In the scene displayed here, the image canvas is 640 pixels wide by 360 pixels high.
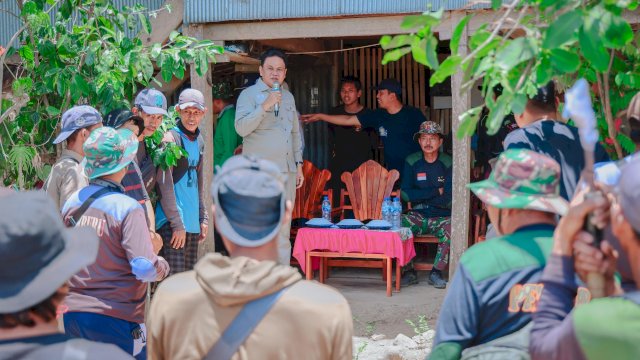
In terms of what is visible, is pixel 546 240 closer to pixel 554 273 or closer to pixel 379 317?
pixel 554 273

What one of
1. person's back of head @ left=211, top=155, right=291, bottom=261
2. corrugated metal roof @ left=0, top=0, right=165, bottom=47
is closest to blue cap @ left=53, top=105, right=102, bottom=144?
person's back of head @ left=211, top=155, right=291, bottom=261

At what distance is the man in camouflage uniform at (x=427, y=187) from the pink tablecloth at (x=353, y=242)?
1.56 ft

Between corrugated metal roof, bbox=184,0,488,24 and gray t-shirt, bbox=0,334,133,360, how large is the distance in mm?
5835

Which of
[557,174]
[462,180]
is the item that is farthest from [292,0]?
[557,174]

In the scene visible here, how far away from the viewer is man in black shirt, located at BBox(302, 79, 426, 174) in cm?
925

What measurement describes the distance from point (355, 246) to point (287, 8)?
2.27 m

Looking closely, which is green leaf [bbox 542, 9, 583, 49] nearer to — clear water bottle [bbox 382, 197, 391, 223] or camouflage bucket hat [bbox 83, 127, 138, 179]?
camouflage bucket hat [bbox 83, 127, 138, 179]

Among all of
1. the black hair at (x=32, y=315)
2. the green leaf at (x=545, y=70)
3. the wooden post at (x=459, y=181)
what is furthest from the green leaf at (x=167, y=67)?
the black hair at (x=32, y=315)

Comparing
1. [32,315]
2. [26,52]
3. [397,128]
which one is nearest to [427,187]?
[397,128]

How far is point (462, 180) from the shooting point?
7715 mm

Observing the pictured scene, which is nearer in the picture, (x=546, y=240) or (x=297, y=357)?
(x=297, y=357)

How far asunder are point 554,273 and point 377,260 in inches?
263

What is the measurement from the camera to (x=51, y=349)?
6.92ft

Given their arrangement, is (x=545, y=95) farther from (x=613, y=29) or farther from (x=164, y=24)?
(x=164, y=24)
